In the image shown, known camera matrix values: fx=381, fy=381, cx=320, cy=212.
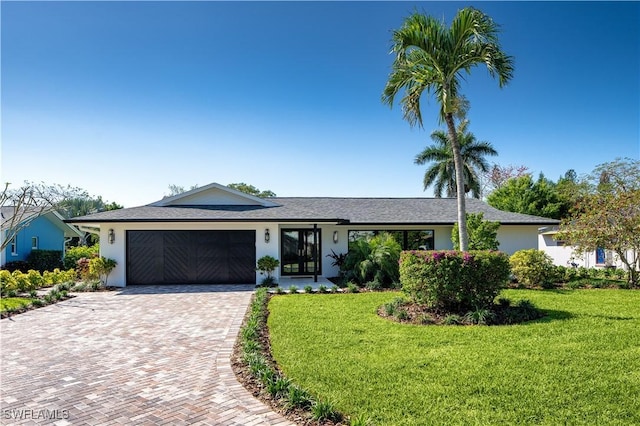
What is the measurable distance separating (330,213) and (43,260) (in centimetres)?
1917

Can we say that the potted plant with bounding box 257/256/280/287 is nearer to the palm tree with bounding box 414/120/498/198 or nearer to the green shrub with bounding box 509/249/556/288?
the green shrub with bounding box 509/249/556/288

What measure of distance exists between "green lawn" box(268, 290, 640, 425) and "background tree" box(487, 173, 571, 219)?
1146 inches

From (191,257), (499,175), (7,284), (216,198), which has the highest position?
(499,175)

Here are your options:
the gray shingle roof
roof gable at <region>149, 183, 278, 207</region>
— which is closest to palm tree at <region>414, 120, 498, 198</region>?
the gray shingle roof

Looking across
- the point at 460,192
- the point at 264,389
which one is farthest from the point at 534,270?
the point at 264,389

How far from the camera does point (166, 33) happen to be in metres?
11.7

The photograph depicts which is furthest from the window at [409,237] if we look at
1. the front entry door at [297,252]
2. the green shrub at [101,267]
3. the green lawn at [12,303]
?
the green lawn at [12,303]

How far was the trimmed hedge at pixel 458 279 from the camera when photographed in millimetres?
9156

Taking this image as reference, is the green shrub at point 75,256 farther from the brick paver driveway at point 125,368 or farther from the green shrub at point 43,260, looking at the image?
the brick paver driveway at point 125,368

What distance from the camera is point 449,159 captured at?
34719 mm

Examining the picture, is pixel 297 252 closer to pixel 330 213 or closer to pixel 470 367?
pixel 330 213

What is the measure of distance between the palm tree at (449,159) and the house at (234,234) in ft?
50.5

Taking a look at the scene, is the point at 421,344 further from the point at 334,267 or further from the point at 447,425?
the point at 334,267

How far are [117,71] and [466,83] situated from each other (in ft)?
36.4
